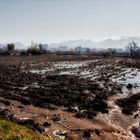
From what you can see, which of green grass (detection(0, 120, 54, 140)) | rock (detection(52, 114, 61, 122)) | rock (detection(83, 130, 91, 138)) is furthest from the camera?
rock (detection(52, 114, 61, 122))

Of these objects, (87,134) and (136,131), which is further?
(136,131)

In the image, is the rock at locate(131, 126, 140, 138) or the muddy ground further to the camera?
the rock at locate(131, 126, 140, 138)

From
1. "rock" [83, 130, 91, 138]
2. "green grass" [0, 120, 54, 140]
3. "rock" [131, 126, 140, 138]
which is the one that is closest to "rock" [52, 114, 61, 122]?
"rock" [83, 130, 91, 138]

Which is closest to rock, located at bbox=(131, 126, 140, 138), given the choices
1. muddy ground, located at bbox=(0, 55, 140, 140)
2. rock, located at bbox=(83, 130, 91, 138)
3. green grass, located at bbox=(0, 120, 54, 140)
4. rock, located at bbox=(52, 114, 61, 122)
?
muddy ground, located at bbox=(0, 55, 140, 140)

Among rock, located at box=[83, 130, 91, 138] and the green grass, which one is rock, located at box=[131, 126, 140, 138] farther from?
the green grass

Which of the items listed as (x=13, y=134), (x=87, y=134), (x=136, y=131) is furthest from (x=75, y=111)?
(x=13, y=134)

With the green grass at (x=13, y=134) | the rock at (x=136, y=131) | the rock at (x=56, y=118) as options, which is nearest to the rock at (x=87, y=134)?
the rock at (x=136, y=131)

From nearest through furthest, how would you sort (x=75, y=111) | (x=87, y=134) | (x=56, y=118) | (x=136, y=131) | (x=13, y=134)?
1. (x=13, y=134)
2. (x=87, y=134)
3. (x=136, y=131)
4. (x=56, y=118)
5. (x=75, y=111)

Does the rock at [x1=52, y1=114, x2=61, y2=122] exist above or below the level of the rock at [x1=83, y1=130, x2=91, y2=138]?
above

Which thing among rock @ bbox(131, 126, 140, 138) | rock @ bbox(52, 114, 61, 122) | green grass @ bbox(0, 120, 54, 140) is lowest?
rock @ bbox(131, 126, 140, 138)

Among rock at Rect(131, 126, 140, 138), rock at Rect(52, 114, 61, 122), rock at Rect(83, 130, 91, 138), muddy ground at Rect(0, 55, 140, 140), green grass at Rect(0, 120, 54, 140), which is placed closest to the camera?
green grass at Rect(0, 120, 54, 140)

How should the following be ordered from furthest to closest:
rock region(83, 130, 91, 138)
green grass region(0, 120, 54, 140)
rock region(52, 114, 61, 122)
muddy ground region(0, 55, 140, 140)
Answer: rock region(52, 114, 61, 122)
muddy ground region(0, 55, 140, 140)
rock region(83, 130, 91, 138)
green grass region(0, 120, 54, 140)

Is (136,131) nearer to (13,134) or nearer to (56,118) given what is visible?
(56,118)

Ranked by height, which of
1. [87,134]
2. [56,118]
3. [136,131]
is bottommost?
[136,131]
